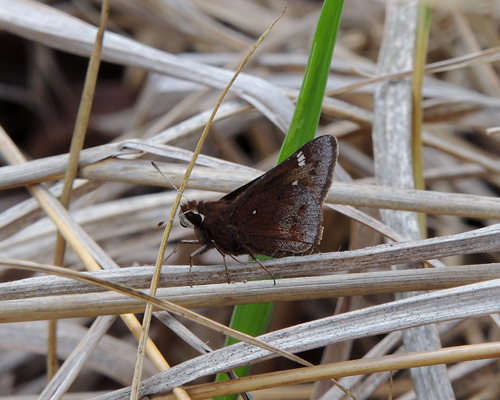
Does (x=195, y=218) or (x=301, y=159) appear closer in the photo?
(x=301, y=159)

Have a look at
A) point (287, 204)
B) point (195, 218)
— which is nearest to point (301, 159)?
point (287, 204)

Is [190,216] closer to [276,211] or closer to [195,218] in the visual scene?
[195,218]

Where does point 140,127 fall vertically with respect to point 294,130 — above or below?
above

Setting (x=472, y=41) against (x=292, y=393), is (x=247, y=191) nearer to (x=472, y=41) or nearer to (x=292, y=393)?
(x=292, y=393)

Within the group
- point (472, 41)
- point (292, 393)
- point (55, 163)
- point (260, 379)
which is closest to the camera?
point (260, 379)

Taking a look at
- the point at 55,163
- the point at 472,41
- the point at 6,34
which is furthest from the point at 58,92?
the point at 472,41

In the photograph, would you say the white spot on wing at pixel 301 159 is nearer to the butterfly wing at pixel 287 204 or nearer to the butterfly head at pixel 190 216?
the butterfly wing at pixel 287 204

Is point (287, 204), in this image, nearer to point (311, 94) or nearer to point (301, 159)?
point (301, 159)

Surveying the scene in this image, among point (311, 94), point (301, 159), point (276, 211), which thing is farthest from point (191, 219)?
point (311, 94)

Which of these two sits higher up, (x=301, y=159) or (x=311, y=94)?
(x=311, y=94)
